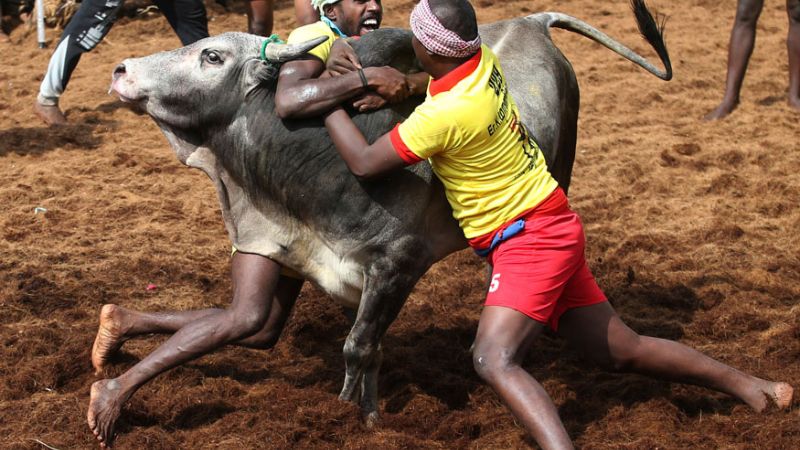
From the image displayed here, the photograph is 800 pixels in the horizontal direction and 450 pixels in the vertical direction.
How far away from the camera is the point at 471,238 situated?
12.0 feet

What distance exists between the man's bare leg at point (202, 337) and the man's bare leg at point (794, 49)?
5.91 m

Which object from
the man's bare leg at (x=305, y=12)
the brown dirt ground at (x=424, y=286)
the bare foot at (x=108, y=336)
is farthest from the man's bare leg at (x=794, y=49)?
the bare foot at (x=108, y=336)

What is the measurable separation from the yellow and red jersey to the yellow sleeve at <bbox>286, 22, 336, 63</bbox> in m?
0.49

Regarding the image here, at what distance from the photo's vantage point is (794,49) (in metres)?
8.50

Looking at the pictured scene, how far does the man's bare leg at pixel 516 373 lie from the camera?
3.28 meters

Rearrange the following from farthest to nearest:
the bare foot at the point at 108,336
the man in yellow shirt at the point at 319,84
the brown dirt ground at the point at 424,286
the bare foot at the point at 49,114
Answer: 1. the bare foot at the point at 49,114
2. the bare foot at the point at 108,336
3. the brown dirt ground at the point at 424,286
4. the man in yellow shirt at the point at 319,84

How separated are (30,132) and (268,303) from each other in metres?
4.67

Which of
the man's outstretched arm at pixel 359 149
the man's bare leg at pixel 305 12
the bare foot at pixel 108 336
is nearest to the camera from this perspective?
the man's outstretched arm at pixel 359 149

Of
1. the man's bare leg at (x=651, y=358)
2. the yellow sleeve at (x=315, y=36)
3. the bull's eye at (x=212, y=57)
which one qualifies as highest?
the yellow sleeve at (x=315, y=36)

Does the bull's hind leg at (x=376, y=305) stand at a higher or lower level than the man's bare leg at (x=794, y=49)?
higher

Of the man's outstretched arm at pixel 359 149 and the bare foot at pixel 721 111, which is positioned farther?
the bare foot at pixel 721 111

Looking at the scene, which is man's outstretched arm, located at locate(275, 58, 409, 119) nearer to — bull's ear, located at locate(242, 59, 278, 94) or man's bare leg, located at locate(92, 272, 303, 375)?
bull's ear, located at locate(242, 59, 278, 94)

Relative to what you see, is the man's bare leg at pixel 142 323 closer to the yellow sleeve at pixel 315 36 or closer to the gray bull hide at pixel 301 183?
the gray bull hide at pixel 301 183

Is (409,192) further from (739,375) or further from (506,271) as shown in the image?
(739,375)
